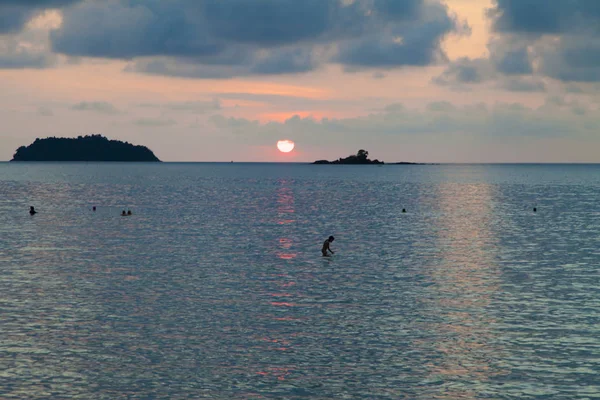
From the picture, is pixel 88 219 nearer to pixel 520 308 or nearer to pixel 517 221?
pixel 517 221

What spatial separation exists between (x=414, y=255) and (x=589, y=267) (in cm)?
1342

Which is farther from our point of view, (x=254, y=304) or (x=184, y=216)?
(x=184, y=216)

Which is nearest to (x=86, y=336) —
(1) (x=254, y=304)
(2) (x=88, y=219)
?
(1) (x=254, y=304)

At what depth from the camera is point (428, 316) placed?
3406cm

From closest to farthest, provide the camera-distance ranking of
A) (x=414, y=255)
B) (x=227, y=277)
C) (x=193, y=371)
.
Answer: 1. (x=193, y=371)
2. (x=227, y=277)
3. (x=414, y=255)

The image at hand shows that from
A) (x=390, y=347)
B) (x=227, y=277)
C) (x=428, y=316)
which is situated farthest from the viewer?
(x=227, y=277)

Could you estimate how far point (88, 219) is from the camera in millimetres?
92000

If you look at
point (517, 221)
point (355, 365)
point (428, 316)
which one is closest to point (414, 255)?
point (428, 316)

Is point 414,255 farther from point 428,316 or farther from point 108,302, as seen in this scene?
point 108,302

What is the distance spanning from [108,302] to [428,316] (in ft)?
54.3

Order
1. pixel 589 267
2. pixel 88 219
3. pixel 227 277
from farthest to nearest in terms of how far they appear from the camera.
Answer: pixel 88 219, pixel 589 267, pixel 227 277

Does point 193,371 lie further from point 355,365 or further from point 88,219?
point 88,219

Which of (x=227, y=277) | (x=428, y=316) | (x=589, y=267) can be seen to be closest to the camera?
(x=428, y=316)

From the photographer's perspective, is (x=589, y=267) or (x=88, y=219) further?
(x=88, y=219)
